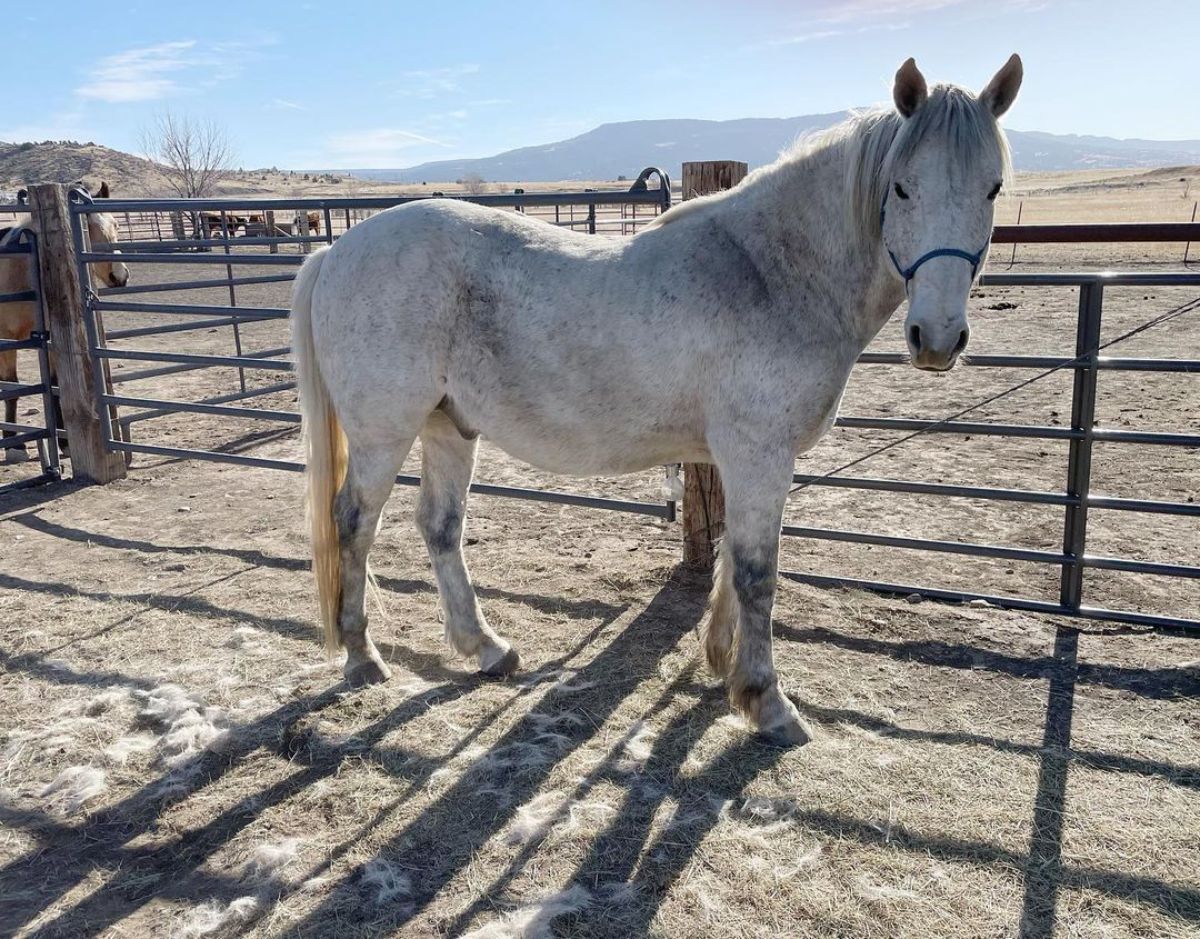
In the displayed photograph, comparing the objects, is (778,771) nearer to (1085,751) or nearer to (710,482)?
(1085,751)

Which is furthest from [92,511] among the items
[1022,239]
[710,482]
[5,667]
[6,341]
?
[1022,239]

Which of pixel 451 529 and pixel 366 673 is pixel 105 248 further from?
pixel 366 673

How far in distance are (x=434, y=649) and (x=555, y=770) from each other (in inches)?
44.3

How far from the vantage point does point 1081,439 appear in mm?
3705

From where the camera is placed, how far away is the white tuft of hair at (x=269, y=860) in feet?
7.72

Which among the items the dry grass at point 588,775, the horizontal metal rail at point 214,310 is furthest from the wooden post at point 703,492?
the horizontal metal rail at point 214,310

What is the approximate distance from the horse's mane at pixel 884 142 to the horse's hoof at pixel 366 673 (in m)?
2.16

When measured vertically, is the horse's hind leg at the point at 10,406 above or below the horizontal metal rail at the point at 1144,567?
above

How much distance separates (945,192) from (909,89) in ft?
1.04

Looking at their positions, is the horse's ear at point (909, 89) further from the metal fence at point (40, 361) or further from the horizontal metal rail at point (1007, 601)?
the metal fence at point (40, 361)

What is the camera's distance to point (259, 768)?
9.39 feet

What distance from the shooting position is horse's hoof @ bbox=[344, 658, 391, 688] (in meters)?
3.42

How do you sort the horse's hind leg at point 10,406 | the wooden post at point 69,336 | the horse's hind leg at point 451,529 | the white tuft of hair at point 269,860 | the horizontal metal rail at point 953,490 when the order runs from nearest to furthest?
the white tuft of hair at point 269,860 → the horse's hind leg at point 451,529 → the horizontal metal rail at point 953,490 → the wooden post at point 69,336 → the horse's hind leg at point 10,406

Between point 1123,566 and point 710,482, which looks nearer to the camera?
point 1123,566
